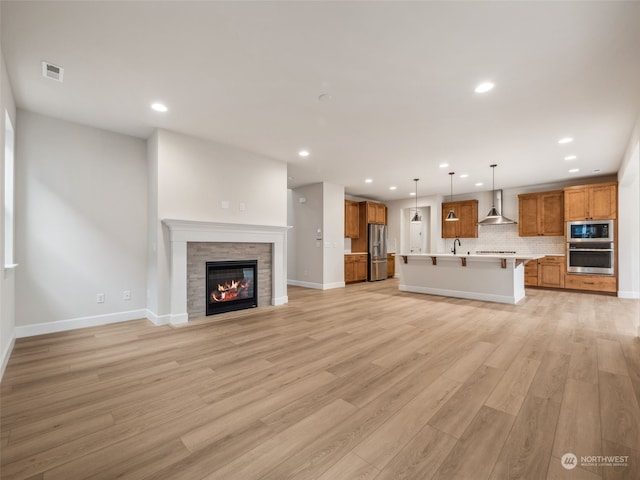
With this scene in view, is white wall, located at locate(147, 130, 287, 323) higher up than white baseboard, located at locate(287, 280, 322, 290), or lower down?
higher up

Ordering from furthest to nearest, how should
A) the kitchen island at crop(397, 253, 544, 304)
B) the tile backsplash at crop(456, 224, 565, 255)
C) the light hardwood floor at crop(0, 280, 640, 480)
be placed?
the tile backsplash at crop(456, 224, 565, 255), the kitchen island at crop(397, 253, 544, 304), the light hardwood floor at crop(0, 280, 640, 480)

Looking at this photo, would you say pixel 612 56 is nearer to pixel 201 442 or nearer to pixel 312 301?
pixel 201 442

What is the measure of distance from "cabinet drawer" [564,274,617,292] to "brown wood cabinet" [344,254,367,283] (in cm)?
498

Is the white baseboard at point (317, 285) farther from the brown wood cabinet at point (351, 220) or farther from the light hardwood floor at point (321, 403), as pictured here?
the light hardwood floor at point (321, 403)

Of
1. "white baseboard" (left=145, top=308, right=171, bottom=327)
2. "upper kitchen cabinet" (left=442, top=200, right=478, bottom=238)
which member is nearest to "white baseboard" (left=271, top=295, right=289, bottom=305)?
Result: "white baseboard" (left=145, top=308, right=171, bottom=327)

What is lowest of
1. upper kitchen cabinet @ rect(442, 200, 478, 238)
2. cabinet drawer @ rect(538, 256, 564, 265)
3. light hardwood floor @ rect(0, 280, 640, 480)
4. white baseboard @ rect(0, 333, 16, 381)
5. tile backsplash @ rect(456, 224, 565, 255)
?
light hardwood floor @ rect(0, 280, 640, 480)

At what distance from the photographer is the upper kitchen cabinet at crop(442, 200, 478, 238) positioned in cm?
879

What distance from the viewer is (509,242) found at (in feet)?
27.1

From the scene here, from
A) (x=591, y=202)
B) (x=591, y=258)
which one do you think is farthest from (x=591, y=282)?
(x=591, y=202)

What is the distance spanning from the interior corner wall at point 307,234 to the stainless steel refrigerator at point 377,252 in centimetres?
210

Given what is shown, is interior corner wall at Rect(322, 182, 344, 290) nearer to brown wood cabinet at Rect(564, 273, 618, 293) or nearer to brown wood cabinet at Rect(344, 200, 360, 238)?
brown wood cabinet at Rect(344, 200, 360, 238)

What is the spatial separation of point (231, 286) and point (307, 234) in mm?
3209

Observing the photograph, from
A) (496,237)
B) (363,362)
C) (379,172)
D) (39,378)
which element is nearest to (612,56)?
(363,362)

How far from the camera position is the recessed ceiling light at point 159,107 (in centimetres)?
339
